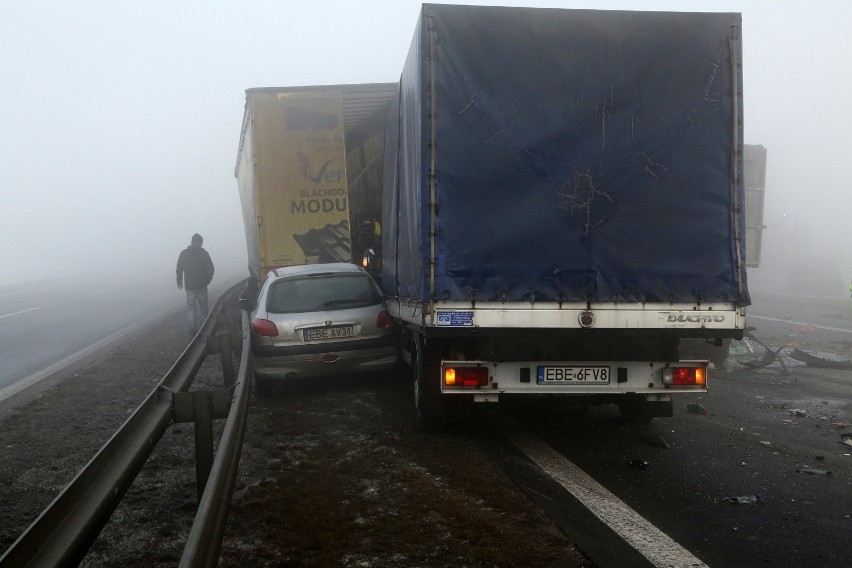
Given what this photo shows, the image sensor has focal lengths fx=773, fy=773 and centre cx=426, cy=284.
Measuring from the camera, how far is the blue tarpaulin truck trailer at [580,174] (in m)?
5.62

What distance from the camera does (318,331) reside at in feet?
28.4

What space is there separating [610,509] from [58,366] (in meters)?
9.63

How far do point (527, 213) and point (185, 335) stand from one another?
11.3 m

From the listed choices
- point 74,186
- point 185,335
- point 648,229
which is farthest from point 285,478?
point 74,186

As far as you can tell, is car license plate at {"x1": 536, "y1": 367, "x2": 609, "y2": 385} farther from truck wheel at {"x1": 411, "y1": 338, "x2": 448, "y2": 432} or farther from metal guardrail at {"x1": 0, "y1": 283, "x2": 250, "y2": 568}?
metal guardrail at {"x1": 0, "y1": 283, "x2": 250, "y2": 568}

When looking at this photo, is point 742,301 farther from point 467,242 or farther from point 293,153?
point 293,153

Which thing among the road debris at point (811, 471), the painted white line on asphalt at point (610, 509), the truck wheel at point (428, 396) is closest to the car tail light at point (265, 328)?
the truck wheel at point (428, 396)

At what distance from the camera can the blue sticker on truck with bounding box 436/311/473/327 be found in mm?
5633

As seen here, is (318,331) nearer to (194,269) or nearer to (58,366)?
(58,366)

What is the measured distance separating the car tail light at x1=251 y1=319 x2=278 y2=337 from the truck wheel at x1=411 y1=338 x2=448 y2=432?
241 centimetres

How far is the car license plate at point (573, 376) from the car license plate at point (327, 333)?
3.30 metres

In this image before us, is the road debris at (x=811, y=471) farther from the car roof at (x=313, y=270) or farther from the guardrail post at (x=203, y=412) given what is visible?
the car roof at (x=313, y=270)

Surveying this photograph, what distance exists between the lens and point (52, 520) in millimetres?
2816

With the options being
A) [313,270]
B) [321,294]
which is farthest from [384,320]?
[313,270]
